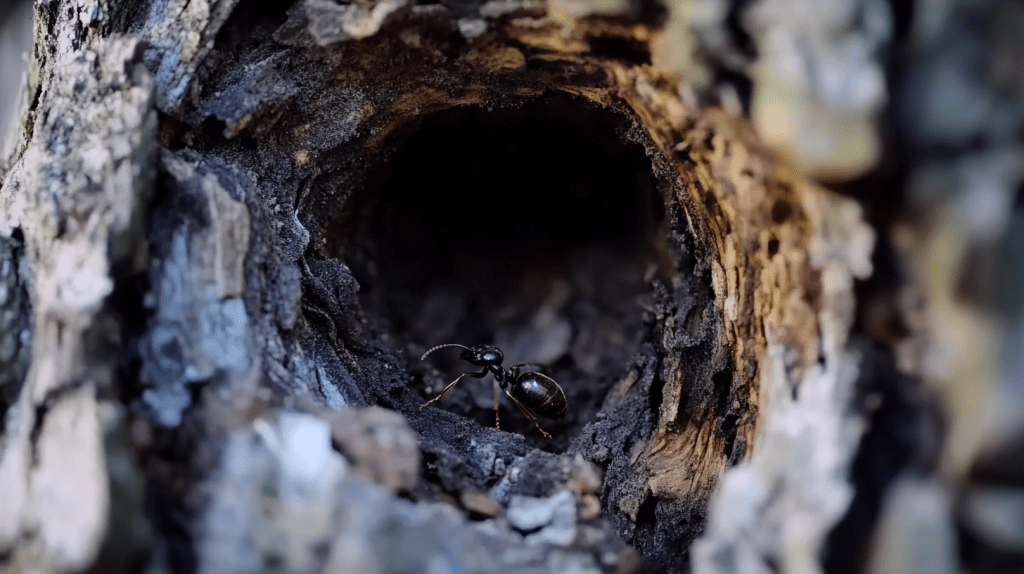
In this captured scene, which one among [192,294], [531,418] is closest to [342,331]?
[192,294]

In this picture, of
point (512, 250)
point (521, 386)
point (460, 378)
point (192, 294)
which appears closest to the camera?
point (192, 294)

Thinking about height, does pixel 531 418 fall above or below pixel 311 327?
above

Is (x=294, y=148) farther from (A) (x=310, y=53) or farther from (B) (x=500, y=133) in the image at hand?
(B) (x=500, y=133)

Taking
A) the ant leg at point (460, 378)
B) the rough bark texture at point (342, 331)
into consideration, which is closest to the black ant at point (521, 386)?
the ant leg at point (460, 378)

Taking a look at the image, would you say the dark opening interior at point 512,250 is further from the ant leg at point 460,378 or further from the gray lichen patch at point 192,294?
the gray lichen patch at point 192,294

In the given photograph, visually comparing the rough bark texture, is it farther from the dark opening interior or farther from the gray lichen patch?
the dark opening interior

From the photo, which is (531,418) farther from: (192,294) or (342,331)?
(192,294)

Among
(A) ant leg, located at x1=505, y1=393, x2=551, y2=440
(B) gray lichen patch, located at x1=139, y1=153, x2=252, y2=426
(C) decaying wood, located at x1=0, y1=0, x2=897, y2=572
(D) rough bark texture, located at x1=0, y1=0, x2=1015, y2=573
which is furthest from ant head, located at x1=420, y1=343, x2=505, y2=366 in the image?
(B) gray lichen patch, located at x1=139, y1=153, x2=252, y2=426
